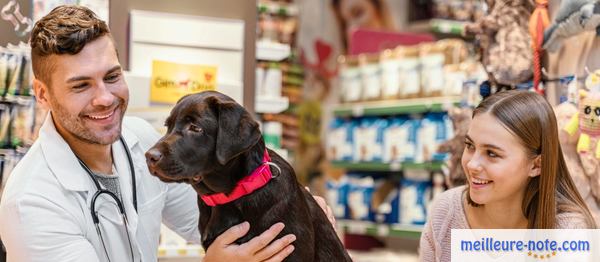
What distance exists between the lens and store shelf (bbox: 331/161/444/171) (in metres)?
5.48

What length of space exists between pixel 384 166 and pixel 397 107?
47 cm

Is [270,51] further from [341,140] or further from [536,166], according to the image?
[341,140]

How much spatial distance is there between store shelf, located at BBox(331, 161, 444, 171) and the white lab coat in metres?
3.10

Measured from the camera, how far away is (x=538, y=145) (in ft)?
6.89

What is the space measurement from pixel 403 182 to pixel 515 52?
118 inches

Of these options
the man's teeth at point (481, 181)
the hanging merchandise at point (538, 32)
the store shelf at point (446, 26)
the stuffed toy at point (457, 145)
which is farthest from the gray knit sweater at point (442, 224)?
the store shelf at point (446, 26)

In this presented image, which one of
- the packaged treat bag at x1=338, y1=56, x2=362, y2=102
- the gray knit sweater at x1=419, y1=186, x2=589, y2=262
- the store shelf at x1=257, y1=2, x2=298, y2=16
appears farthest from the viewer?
the store shelf at x1=257, y1=2, x2=298, y2=16

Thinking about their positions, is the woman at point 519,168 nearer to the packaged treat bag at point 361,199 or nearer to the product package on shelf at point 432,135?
the product package on shelf at point 432,135

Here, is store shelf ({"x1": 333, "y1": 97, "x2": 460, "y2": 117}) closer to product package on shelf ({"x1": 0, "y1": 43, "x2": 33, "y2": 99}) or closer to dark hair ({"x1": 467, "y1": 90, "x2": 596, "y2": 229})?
dark hair ({"x1": 467, "y1": 90, "x2": 596, "y2": 229})

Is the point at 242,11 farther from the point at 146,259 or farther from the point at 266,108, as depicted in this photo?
the point at 146,259

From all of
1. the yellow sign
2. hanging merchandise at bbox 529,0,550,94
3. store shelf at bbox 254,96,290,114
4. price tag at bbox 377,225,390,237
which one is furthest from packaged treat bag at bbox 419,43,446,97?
the yellow sign

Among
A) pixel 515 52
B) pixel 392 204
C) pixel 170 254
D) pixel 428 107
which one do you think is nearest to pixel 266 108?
pixel 170 254

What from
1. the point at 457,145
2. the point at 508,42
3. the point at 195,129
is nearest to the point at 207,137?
the point at 195,129

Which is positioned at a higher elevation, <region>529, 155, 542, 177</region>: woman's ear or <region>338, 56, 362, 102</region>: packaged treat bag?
<region>529, 155, 542, 177</region>: woman's ear
